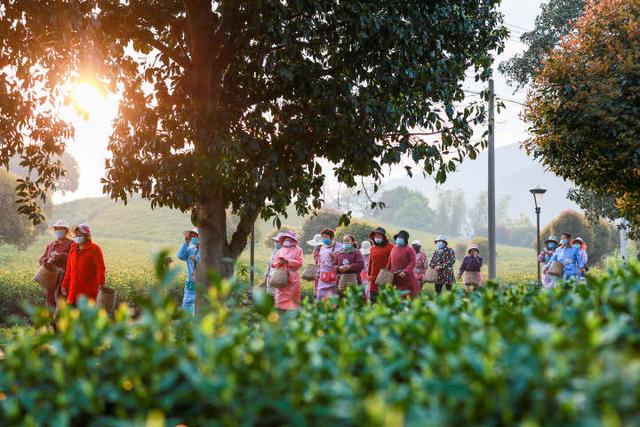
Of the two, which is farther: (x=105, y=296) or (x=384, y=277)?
(x=384, y=277)

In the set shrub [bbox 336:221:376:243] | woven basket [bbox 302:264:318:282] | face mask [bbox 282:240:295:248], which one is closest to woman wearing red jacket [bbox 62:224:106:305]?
face mask [bbox 282:240:295:248]

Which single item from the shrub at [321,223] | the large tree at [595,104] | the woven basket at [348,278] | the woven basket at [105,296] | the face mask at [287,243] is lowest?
the woven basket at [105,296]

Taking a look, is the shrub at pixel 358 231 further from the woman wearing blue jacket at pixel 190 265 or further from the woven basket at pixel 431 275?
the woman wearing blue jacket at pixel 190 265

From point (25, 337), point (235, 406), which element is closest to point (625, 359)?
point (235, 406)

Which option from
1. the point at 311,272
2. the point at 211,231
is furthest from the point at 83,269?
the point at 311,272

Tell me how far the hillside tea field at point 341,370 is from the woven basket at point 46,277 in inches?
365

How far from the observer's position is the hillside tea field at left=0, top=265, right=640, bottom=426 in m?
2.04

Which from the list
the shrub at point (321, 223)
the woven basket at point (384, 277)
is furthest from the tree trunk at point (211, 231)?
the shrub at point (321, 223)

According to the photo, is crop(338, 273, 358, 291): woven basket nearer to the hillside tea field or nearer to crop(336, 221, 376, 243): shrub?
the hillside tea field

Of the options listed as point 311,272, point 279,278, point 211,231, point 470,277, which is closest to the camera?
point 211,231

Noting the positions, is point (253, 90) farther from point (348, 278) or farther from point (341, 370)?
point (341, 370)

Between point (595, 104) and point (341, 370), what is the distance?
11261 millimetres

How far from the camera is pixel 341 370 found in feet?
7.76

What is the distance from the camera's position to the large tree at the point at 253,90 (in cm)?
1016
